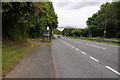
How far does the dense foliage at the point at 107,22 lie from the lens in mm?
46812

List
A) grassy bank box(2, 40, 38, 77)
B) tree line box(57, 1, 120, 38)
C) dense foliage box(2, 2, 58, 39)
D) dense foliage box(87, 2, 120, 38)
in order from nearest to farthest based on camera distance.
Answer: grassy bank box(2, 40, 38, 77)
dense foliage box(2, 2, 58, 39)
tree line box(57, 1, 120, 38)
dense foliage box(87, 2, 120, 38)

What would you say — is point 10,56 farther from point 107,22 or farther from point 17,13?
point 107,22

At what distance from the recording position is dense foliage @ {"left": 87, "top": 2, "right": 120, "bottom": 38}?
46812 millimetres

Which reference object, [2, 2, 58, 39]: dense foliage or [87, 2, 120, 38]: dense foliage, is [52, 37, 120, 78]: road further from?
[87, 2, 120, 38]: dense foliage

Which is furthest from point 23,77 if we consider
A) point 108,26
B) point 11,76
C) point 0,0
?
point 108,26

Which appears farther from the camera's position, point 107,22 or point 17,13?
point 107,22

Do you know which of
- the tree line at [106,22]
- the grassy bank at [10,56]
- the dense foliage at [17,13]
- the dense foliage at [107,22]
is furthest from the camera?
the dense foliage at [107,22]

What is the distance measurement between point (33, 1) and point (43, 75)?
768 cm

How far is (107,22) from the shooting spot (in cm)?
5453

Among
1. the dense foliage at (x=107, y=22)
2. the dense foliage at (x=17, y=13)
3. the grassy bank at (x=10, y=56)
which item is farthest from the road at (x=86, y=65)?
the dense foliage at (x=107, y=22)

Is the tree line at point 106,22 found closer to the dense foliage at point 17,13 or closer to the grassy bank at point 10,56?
the dense foliage at point 17,13

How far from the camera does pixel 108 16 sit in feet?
187

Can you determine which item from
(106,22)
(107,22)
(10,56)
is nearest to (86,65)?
(10,56)

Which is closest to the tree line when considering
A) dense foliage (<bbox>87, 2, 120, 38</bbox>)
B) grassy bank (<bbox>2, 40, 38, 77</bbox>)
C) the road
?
dense foliage (<bbox>87, 2, 120, 38</bbox>)
